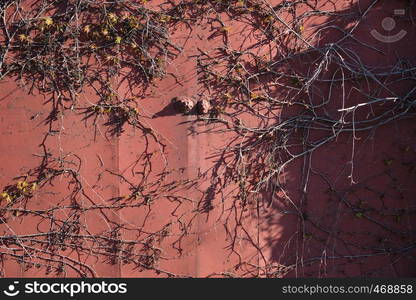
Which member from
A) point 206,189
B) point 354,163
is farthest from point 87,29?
point 354,163

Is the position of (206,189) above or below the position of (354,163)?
below

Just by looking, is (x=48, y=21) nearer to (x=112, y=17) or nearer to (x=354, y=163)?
(x=112, y=17)

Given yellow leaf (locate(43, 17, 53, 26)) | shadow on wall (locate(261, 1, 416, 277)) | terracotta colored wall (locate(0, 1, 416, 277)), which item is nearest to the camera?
yellow leaf (locate(43, 17, 53, 26))

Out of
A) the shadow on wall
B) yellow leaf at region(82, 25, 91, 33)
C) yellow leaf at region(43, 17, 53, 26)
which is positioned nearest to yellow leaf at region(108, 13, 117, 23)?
yellow leaf at region(82, 25, 91, 33)

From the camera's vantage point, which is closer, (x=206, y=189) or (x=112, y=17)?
(x=112, y=17)

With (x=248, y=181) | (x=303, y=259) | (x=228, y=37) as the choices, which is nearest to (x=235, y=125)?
(x=248, y=181)

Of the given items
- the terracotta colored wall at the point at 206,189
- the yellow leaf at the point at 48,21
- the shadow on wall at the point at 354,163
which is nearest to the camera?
the yellow leaf at the point at 48,21

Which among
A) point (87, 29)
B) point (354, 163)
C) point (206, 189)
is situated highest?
point (87, 29)

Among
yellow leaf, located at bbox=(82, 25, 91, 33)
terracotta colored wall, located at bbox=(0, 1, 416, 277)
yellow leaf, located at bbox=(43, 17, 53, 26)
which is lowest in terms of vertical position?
terracotta colored wall, located at bbox=(0, 1, 416, 277)

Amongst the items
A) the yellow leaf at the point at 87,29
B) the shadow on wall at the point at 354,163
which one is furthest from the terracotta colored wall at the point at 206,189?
the yellow leaf at the point at 87,29

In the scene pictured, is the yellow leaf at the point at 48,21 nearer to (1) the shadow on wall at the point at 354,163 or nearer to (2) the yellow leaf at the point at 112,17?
(2) the yellow leaf at the point at 112,17

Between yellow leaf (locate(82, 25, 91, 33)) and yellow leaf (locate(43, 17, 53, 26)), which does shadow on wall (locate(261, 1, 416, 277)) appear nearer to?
yellow leaf (locate(82, 25, 91, 33))

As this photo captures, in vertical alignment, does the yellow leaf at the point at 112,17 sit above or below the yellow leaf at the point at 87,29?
above

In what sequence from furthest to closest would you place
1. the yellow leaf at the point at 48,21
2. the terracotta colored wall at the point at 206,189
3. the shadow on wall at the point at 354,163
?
the shadow on wall at the point at 354,163, the terracotta colored wall at the point at 206,189, the yellow leaf at the point at 48,21
